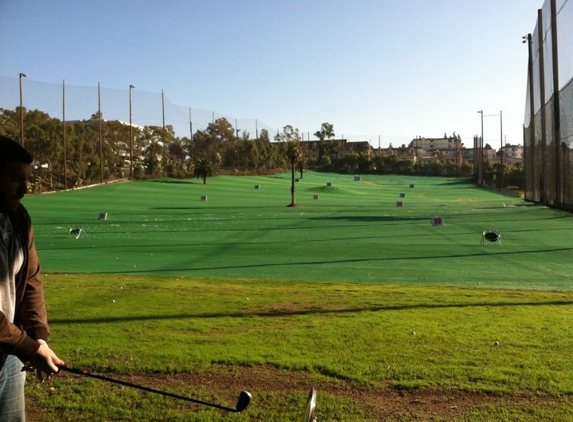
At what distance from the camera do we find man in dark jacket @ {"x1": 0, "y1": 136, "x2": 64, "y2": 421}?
2.58 metres

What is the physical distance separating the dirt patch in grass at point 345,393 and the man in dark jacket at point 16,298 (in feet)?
6.63

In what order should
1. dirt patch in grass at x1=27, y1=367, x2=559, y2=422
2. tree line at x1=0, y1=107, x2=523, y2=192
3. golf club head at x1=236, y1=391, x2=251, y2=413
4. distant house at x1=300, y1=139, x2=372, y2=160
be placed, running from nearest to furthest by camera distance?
golf club head at x1=236, y1=391, x2=251, y2=413 < dirt patch in grass at x1=27, y1=367, x2=559, y2=422 < tree line at x1=0, y1=107, x2=523, y2=192 < distant house at x1=300, y1=139, x2=372, y2=160

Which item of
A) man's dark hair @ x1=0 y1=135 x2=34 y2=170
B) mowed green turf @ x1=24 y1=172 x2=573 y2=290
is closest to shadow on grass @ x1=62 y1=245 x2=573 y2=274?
mowed green turf @ x1=24 y1=172 x2=573 y2=290

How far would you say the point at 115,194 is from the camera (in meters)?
47.3

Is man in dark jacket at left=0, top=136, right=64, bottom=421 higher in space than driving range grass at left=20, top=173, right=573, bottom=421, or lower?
higher

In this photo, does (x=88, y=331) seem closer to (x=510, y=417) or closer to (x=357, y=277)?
(x=510, y=417)

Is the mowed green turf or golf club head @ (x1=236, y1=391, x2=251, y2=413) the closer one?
golf club head @ (x1=236, y1=391, x2=251, y2=413)

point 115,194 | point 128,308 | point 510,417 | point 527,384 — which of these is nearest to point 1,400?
point 510,417

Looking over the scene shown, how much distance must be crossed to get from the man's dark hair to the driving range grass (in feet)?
7.85

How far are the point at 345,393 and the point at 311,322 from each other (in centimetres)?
251

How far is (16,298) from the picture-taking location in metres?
2.78

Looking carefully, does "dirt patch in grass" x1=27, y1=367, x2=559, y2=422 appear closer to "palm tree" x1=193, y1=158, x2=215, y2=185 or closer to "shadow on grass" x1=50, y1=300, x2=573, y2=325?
"shadow on grass" x1=50, y1=300, x2=573, y2=325

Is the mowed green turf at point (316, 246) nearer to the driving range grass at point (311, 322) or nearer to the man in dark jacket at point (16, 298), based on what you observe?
the driving range grass at point (311, 322)

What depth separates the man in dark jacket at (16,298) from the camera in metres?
2.58
